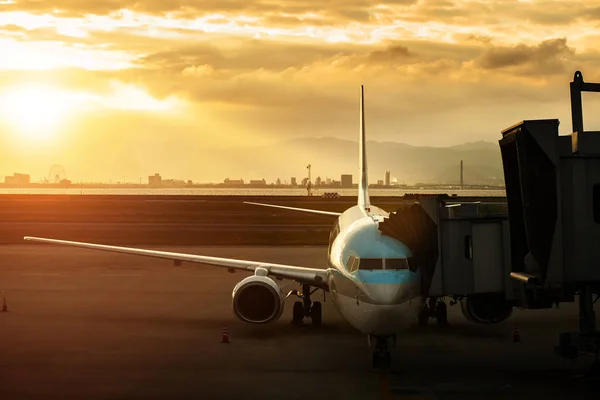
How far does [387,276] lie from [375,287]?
45 cm

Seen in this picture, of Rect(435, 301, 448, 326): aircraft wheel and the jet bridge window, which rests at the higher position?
the jet bridge window

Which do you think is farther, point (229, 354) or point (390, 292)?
point (229, 354)

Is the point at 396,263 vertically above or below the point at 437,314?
above

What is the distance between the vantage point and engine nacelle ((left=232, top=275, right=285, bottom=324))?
78.9ft

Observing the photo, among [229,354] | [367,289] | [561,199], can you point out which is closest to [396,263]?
[367,289]

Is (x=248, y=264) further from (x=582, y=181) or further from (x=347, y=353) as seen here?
(x=582, y=181)

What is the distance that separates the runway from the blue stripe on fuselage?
7.89 ft

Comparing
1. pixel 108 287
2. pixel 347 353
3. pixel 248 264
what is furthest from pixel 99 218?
pixel 347 353

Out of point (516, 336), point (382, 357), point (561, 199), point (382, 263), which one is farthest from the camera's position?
point (516, 336)

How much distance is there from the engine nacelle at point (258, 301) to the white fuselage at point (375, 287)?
9.91 ft

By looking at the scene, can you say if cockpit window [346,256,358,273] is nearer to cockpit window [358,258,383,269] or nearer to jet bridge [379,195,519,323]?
cockpit window [358,258,383,269]

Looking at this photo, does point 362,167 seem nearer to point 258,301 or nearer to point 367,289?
point 258,301

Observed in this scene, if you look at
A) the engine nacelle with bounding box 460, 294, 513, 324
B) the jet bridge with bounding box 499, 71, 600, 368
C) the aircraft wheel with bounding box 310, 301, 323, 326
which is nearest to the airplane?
the aircraft wheel with bounding box 310, 301, 323, 326

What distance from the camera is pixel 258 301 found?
24.2m
